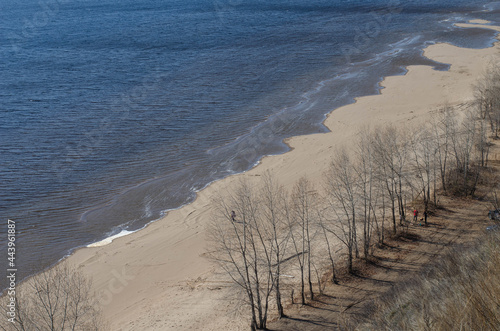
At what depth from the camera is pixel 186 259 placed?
113ft

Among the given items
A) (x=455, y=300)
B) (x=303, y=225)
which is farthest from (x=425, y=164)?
(x=455, y=300)

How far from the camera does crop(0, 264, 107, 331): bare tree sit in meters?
20.8

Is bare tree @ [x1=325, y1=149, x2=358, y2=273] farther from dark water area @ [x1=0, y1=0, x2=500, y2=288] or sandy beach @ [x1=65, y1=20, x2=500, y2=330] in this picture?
dark water area @ [x1=0, y1=0, x2=500, y2=288]

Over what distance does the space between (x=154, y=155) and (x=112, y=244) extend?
16.5m

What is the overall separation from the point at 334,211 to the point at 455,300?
19.2 m

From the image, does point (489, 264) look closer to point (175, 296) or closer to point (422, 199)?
point (175, 296)

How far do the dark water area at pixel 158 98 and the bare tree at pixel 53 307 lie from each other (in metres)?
9.49

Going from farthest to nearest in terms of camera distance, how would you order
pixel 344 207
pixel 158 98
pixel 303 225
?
pixel 158 98
pixel 344 207
pixel 303 225

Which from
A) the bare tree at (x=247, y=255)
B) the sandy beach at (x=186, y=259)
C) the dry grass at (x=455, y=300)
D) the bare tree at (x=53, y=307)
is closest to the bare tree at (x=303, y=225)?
the bare tree at (x=247, y=255)

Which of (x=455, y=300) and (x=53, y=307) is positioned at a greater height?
(x=455, y=300)

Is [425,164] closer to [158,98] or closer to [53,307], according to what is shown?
[53,307]

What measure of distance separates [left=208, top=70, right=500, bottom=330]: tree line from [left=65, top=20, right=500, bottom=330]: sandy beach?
1.59 meters

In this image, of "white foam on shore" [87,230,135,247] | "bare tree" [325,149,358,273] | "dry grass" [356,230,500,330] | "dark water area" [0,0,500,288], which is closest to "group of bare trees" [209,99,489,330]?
"bare tree" [325,149,358,273]

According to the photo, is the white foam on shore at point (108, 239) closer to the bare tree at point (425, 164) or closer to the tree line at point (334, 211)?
the tree line at point (334, 211)
